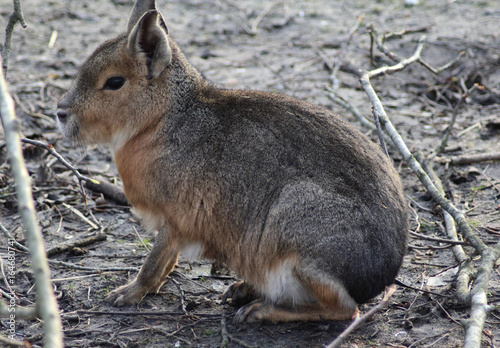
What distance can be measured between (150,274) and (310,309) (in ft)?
3.67

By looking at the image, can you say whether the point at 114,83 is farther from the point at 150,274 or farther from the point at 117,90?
the point at 150,274

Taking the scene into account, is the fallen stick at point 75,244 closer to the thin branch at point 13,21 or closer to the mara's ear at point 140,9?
the thin branch at point 13,21

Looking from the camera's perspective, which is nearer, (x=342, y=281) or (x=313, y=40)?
(x=342, y=281)

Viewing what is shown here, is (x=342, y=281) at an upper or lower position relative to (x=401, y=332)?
upper

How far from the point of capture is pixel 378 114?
430 centimetres

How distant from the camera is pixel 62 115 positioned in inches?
151

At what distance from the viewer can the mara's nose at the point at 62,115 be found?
3.81m

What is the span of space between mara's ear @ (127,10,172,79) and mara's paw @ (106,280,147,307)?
58.1 inches

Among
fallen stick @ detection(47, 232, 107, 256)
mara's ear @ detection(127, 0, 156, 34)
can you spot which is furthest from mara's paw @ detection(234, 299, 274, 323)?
mara's ear @ detection(127, 0, 156, 34)

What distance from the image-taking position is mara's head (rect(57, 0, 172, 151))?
373 cm

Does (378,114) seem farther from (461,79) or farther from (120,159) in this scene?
(461,79)

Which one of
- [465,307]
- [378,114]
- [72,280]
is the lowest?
[72,280]

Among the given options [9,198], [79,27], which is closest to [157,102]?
[9,198]

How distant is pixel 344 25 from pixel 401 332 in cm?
688
